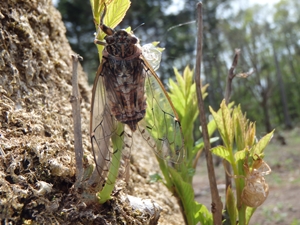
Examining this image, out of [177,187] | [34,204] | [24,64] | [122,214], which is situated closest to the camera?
[34,204]

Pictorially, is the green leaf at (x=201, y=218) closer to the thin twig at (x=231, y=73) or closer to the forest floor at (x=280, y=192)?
the thin twig at (x=231, y=73)

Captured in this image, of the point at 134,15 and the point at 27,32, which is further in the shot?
the point at 134,15

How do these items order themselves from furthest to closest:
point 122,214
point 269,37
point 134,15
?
point 269,37, point 134,15, point 122,214

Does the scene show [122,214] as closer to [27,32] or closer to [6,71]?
[6,71]

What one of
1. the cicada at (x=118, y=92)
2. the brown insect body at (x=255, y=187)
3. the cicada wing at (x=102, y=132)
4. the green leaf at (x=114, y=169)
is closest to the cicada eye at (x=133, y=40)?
the cicada at (x=118, y=92)

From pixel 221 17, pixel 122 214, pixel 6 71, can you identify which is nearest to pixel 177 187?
pixel 122 214

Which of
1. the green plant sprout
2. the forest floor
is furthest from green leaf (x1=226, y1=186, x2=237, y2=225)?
the forest floor

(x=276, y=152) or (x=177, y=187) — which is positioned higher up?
(x=276, y=152)
